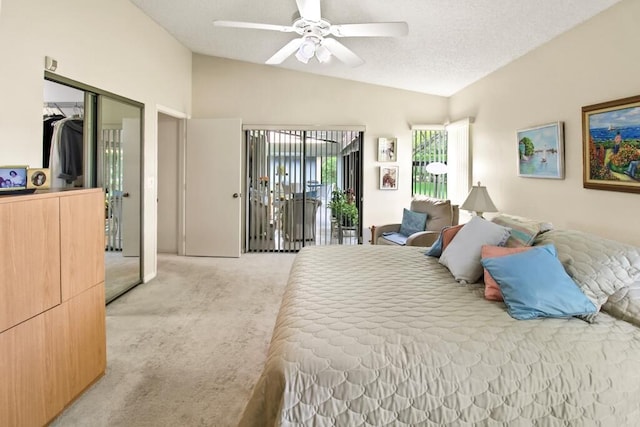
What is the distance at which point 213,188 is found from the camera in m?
5.83

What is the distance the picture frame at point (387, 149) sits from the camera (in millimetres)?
5988

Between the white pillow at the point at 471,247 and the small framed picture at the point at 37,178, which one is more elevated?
the small framed picture at the point at 37,178

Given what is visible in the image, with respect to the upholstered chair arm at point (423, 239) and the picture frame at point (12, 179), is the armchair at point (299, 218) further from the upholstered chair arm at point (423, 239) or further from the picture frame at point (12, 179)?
the picture frame at point (12, 179)

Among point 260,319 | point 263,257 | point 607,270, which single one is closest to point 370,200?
point 263,257

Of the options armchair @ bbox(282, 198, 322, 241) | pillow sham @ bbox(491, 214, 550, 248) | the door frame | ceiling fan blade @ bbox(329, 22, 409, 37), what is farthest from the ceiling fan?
armchair @ bbox(282, 198, 322, 241)

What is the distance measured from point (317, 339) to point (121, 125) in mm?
3425

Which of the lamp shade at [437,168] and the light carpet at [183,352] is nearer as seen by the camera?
the light carpet at [183,352]

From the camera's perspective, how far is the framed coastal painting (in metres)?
2.37

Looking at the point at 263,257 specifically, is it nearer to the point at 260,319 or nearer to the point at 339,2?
the point at 260,319

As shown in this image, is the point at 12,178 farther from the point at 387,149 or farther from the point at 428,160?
the point at 428,160

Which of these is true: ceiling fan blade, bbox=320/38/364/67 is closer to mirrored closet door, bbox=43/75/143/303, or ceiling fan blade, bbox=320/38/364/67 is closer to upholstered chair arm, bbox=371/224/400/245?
mirrored closet door, bbox=43/75/143/303

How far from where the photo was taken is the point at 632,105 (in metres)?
2.36

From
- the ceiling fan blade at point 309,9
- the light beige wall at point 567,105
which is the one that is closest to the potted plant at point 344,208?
the light beige wall at point 567,105

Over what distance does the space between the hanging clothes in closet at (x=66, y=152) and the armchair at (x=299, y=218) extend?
10.8 ft
